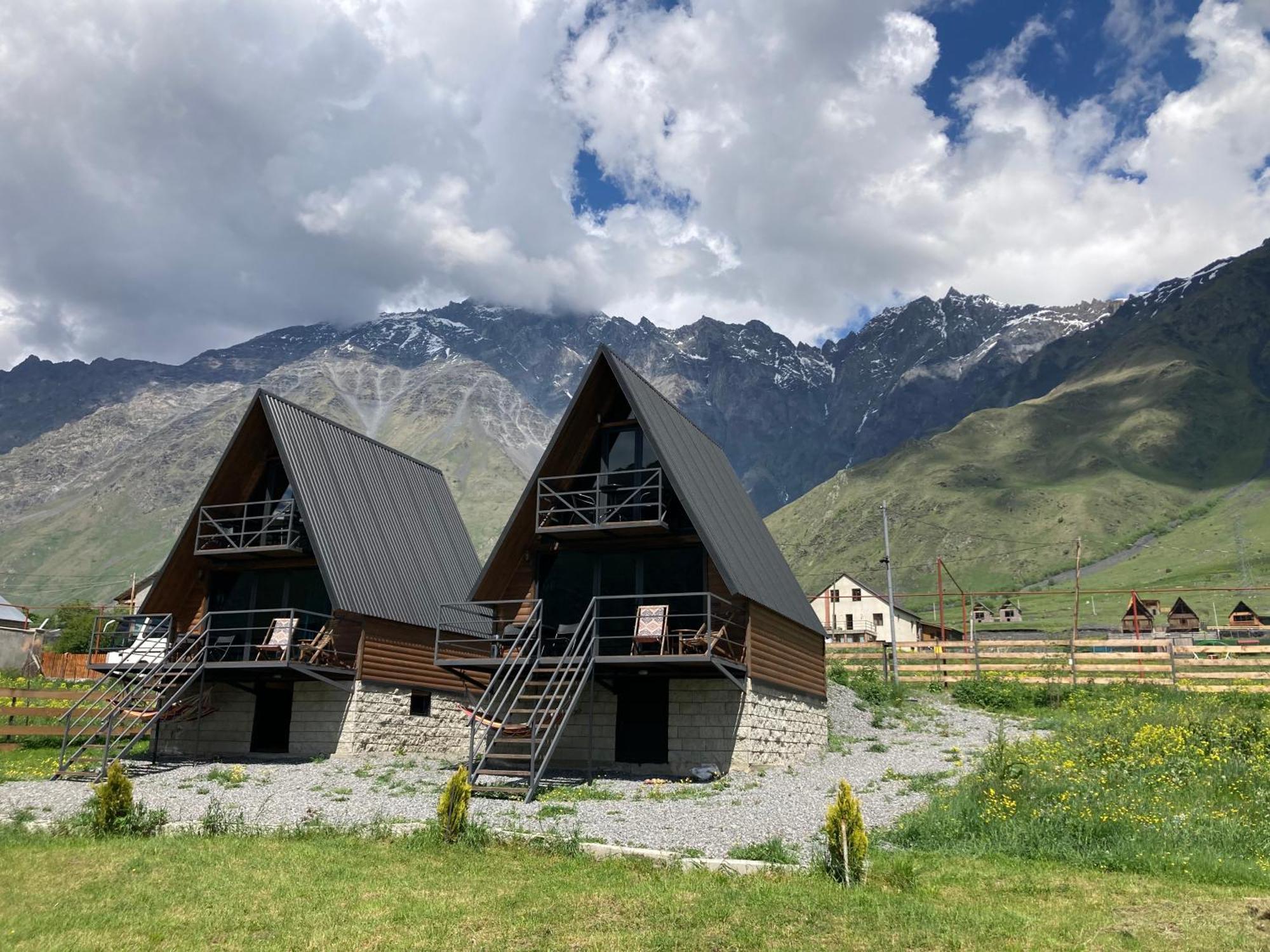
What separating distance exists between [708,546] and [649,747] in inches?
206

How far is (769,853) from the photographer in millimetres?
A: 12391

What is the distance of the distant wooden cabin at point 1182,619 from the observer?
9594 cm

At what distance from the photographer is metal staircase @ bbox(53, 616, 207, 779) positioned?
75.6 feet

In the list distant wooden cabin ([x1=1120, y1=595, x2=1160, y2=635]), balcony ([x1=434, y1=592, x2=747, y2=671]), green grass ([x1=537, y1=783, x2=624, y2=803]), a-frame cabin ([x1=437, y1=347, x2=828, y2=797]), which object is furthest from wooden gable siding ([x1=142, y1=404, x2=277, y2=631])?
distant wooden cabin ([x1=1120, y1=595, x2=1160, y2=635])

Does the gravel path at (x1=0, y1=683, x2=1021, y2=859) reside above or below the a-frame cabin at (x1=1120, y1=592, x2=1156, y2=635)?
below

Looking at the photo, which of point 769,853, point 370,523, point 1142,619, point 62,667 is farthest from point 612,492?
point 1142,619

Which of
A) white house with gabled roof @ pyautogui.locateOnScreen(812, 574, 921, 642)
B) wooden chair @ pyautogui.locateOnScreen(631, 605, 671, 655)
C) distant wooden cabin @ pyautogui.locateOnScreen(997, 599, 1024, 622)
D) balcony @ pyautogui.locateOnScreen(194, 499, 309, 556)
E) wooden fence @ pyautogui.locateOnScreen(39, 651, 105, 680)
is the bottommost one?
wooden fence @ pyautogui.locateOnScreen(39, 651, 105, 680)

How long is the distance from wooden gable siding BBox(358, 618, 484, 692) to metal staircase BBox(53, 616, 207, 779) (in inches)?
162

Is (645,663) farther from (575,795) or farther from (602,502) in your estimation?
(602,502)

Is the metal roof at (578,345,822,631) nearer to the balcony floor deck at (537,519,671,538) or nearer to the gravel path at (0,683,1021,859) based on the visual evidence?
the balcony floor deck at (537,519,671,538)

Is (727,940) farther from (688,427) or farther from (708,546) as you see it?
(688,427)

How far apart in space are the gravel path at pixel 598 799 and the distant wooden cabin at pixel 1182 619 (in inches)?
3129

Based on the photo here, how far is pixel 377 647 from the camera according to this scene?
2797 centimetres

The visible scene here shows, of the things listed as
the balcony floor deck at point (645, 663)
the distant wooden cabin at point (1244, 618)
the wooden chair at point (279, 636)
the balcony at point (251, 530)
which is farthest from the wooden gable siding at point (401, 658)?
the distant wooden cabin at point (1244, 618)
